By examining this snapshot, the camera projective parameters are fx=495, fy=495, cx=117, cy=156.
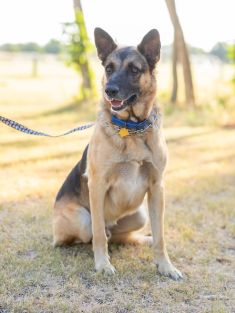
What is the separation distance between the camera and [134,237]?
14.9 feet

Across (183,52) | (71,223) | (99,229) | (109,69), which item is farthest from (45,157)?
(183,52)

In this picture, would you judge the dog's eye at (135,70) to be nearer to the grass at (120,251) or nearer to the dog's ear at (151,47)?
the dog's ear at (151,47)

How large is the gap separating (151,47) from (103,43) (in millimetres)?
386

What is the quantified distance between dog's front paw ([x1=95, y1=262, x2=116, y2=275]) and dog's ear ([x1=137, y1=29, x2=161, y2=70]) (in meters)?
1.57

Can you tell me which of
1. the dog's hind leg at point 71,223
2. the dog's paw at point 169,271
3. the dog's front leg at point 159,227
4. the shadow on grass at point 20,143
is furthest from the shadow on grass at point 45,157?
the dog's paw at point 169,271

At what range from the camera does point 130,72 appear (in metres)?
3.71

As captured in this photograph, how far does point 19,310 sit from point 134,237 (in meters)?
1.60

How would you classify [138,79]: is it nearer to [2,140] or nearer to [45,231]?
[45,231]

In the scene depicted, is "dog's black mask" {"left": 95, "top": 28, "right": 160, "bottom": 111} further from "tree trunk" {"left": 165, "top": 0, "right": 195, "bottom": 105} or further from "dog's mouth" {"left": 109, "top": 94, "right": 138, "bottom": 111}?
"tree trunk" {"left": 165, "top": 0, "right": 195, "bottom": 105}

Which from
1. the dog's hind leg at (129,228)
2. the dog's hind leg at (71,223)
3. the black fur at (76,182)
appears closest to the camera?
the dog's hind leg at (71,223)

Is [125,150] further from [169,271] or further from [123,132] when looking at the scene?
[169,271]

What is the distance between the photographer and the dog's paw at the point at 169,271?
385 centimetres

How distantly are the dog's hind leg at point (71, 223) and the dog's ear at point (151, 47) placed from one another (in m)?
1.31

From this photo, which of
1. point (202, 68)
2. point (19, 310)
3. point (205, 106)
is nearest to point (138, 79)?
point (19, 310)
